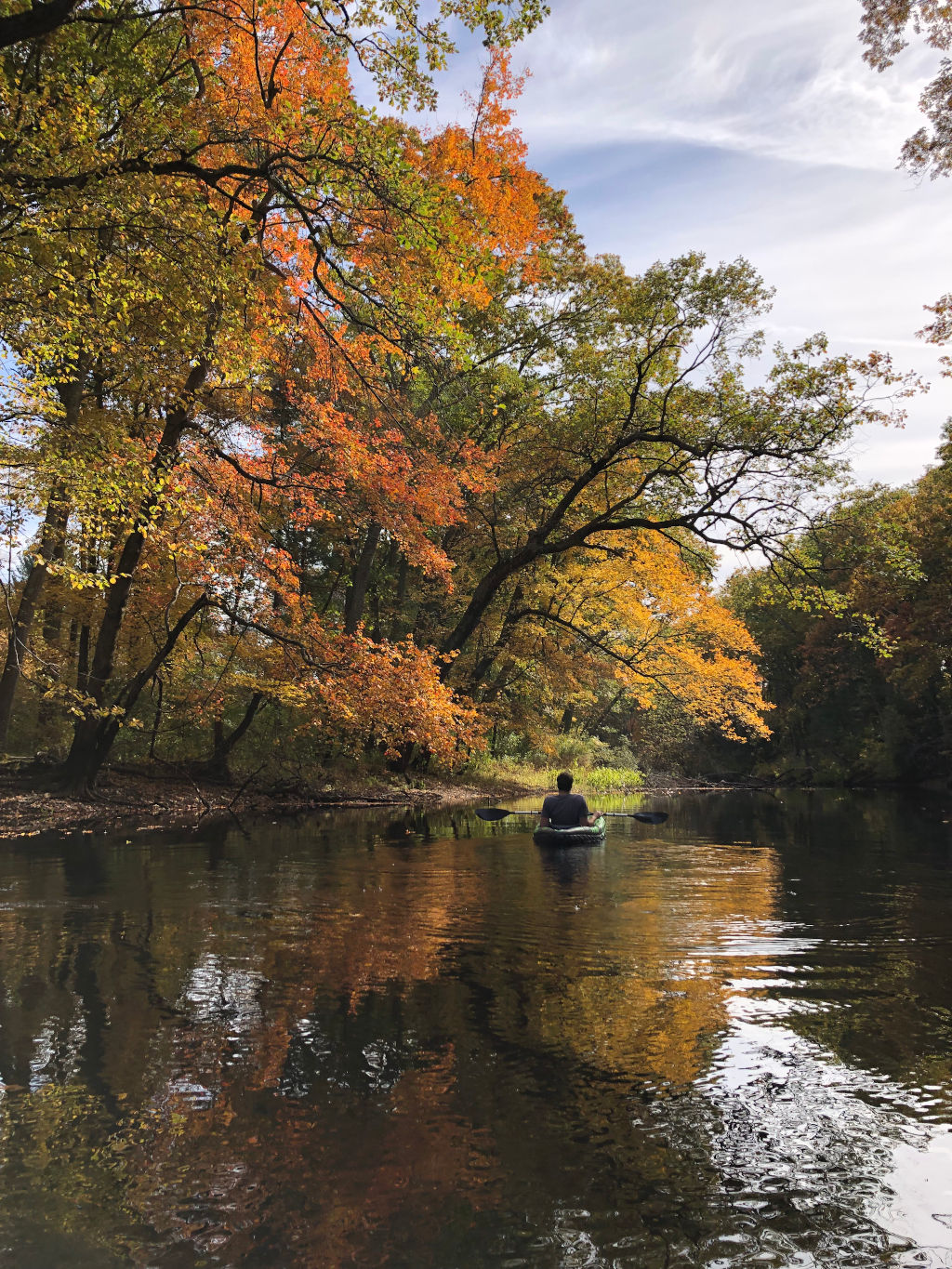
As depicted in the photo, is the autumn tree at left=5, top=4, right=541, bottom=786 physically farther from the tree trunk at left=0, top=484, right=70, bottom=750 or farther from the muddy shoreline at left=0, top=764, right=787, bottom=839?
the muddy shoreline at left=0, top=764, right=787, bottom=839

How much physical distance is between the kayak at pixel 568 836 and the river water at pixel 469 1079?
366 cm

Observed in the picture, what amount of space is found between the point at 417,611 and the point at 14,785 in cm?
1348

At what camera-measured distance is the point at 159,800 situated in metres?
16.9

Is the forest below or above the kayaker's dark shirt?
above

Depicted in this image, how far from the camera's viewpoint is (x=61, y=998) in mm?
5285

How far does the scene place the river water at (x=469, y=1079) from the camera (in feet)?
9.56

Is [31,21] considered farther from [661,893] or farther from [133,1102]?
[661,893]

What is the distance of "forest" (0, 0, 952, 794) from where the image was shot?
8008mm

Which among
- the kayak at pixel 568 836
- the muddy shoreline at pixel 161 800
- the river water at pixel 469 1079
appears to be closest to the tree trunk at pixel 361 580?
the muddy shoreline at pixel 161 800

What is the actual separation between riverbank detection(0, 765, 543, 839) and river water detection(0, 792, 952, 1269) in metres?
5.95

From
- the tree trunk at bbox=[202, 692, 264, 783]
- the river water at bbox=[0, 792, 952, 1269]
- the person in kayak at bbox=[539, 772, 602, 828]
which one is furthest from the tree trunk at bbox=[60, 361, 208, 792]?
the person in kayak at bbox=[539, 772, 602, 828]

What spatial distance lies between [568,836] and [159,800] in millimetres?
9397

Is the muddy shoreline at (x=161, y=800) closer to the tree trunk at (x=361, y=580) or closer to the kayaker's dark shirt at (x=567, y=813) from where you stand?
the tree trunk at (x=361, y=580)

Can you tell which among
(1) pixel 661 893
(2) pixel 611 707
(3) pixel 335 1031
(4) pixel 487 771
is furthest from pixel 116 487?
(2) pixel 611 707
